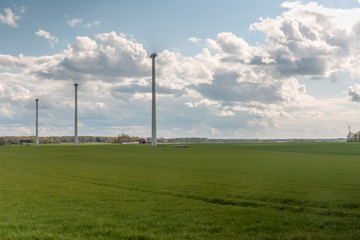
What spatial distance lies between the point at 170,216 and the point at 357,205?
9.30 m

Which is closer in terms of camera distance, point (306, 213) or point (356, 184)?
point (306, 213)

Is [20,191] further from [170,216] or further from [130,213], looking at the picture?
[170,216]

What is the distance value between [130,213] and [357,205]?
1077cm

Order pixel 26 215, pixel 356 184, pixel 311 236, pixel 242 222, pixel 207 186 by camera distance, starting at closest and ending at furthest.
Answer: pixel 311 236
pixel 242 222
pixel 26 215
pixel 207 186
pixel 356 184

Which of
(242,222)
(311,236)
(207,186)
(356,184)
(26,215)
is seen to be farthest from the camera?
(356,184)

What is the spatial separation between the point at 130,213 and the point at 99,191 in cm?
736

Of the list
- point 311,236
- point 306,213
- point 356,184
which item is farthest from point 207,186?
point 311,236

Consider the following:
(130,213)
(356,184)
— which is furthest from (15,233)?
(356,184)

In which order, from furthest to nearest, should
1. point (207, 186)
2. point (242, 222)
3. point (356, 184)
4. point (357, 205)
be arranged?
point (356, 184)
point (207, 186)
point (357, 205)
point (242, 222)

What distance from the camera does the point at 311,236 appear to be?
466 inches

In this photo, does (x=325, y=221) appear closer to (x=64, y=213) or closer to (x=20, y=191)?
(x=64, y=213)

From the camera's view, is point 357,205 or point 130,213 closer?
point 130,213

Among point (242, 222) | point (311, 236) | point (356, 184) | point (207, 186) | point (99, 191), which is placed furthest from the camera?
point (356, 184)

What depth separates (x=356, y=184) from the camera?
83.7 ft
